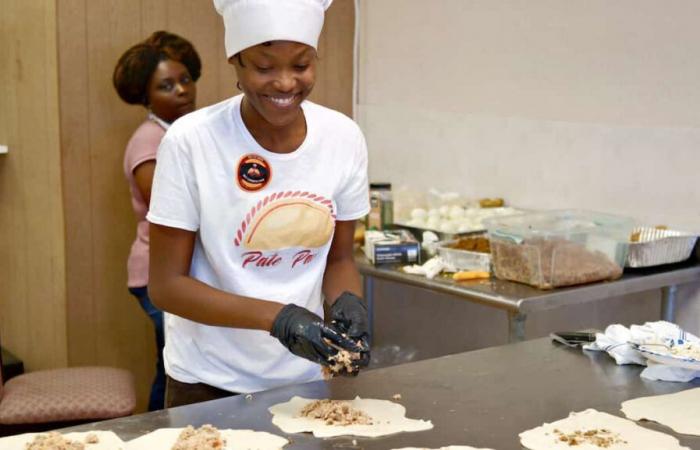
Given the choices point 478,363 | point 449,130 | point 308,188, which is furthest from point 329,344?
point 449,130

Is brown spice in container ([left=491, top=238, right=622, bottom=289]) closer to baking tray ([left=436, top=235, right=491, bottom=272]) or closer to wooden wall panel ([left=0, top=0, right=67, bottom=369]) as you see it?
baking tray ([left=436, top=235, right=491, bottom=272])

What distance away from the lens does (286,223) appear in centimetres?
178

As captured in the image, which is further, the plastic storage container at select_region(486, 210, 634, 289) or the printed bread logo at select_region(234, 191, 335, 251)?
the plastic storage container at select_region(486, 210, 634, 289)

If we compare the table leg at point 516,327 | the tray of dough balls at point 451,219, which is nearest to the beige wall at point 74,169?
the tray of dough balls at point 451,219

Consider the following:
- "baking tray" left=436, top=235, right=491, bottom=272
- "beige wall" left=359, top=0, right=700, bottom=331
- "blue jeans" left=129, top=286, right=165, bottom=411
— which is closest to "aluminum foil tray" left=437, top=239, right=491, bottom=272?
"baking tray" left=436, top=235, right=491, bottom=272

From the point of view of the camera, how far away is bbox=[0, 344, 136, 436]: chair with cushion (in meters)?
2.57

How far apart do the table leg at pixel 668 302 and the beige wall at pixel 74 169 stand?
1.79 metres

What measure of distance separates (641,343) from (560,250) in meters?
0.82

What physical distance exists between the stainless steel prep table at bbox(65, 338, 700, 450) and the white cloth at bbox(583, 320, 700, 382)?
0.06 feet

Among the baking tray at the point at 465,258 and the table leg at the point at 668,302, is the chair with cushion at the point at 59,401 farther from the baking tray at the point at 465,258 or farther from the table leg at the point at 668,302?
the table leg at the point at 668,302

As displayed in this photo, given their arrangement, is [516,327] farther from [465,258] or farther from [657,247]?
[657,247]

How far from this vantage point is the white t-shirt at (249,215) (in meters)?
1.74

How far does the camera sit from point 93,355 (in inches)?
138

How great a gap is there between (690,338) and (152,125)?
184 centimetres
